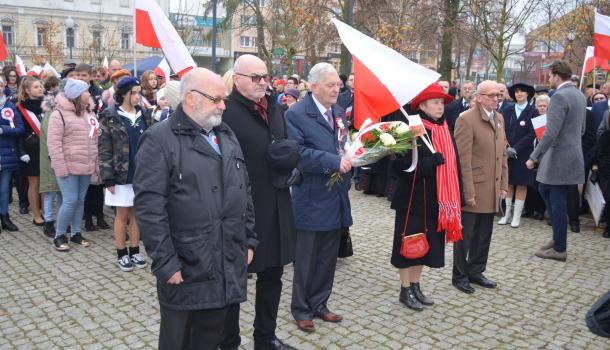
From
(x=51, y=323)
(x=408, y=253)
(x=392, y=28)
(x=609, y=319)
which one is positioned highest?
(x=392, y=28)

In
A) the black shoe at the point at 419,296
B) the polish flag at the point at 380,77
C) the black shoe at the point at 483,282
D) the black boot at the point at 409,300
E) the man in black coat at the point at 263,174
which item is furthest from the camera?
the black shoe at the point at 483,282

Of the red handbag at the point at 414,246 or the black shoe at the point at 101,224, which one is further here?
the black shoe at the point at 101,224

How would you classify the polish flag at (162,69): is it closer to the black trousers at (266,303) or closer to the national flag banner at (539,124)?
the national flag banner at (539,124)

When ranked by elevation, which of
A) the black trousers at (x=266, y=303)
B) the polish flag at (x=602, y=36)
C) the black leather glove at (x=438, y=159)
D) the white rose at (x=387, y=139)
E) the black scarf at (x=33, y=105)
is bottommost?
the black trousers at (x=266, y=303)

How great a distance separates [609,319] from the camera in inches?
96.4

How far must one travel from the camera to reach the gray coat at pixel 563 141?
6316 millimetres

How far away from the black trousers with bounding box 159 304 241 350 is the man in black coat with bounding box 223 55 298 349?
776 mm

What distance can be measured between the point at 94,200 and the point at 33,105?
1560 millimetres

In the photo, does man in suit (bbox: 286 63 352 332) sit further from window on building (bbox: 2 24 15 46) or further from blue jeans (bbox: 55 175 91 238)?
window on building (bbox: 2 24 15 46)

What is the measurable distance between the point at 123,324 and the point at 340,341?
1.86m

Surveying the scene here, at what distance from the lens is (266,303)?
4.07m

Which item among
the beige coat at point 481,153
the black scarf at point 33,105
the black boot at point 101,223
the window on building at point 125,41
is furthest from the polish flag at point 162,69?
the window on building at point 125,41

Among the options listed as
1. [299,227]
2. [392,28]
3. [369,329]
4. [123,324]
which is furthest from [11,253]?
[392,28]

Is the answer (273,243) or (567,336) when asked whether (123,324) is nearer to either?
(273,243)
